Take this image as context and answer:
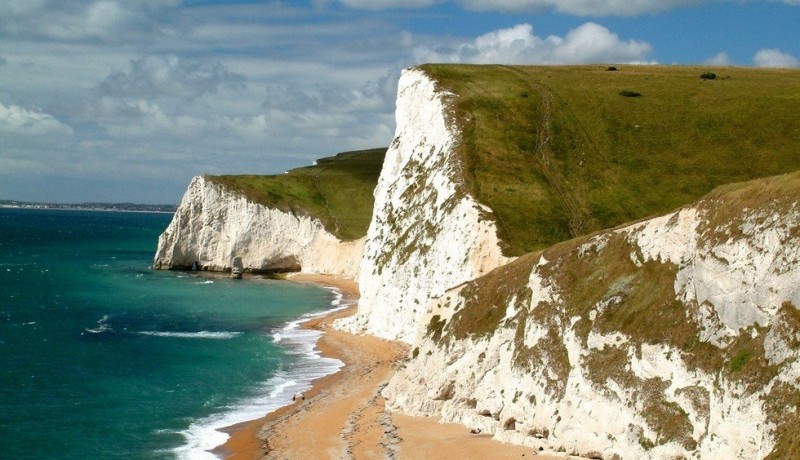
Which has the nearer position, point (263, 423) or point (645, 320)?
point (645, 320)

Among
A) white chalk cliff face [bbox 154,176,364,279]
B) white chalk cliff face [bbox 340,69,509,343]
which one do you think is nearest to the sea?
white chalk cliff face [bbox 340,69,509,343]

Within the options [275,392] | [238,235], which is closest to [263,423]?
[275,392]

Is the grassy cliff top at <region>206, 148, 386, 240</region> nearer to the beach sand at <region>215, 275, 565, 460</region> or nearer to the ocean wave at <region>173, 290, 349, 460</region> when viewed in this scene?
the ocean wave at <region>173, 290, 349, 460</region>

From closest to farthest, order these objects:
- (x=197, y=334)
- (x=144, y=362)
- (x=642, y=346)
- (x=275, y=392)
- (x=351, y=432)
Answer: (x=642, y=346), (x=351, y=432), (x=275, y=392), (x=144, y=362), (x=197, y=334)

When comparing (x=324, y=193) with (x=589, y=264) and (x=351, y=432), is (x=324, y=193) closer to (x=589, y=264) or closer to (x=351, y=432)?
(x=351, y=432)

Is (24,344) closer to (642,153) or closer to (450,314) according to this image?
(450,314)
